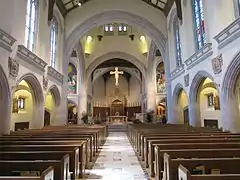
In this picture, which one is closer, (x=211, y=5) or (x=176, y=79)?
(x=211, y=5)

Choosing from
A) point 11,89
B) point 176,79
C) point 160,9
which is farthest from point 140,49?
point 11,89

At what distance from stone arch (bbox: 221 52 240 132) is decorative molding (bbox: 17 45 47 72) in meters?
7.34

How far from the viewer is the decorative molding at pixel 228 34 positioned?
655cm

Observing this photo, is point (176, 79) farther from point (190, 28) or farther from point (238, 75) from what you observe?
point (238, 75)

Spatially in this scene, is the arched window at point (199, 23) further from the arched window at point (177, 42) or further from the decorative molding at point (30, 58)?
the decorative molding at point (30, 58)

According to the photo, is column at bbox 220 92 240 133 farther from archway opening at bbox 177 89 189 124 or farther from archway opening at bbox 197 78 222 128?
archway opening at bbox 177 89 189 124

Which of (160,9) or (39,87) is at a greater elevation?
(160,9)

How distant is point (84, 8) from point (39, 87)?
7389mm

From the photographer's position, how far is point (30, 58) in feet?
30.5

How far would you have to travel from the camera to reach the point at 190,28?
35.9 feet

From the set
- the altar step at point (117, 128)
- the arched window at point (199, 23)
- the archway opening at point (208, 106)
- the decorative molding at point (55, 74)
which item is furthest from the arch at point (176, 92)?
the decorative molding at point (55, 74)

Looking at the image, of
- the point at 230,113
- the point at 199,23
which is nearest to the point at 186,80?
the point at 199,23

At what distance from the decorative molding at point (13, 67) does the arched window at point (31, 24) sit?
199 cm

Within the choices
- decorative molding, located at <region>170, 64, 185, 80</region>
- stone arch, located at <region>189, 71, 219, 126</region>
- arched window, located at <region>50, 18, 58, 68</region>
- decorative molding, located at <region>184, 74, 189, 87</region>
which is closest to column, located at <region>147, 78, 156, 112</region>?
decorative molding, located at <region>170, 64, 185, 80</region>
